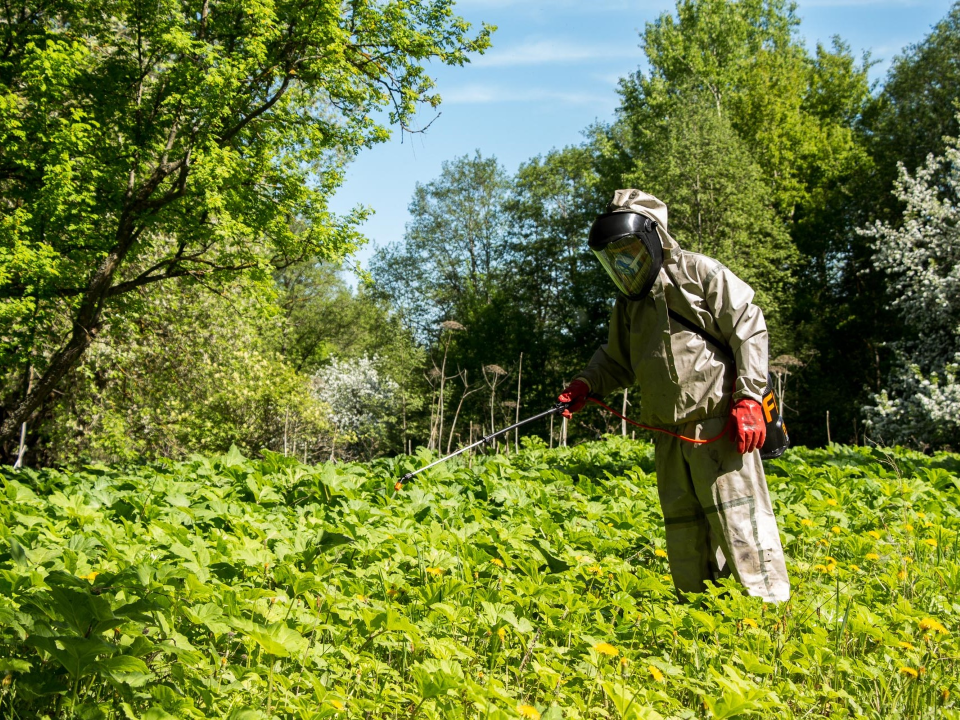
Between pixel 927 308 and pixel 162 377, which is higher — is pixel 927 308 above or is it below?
above

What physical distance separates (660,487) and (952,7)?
28.9m

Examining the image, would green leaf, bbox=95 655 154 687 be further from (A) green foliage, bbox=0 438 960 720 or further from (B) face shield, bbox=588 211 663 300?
(B) face shield, bbox=588 211 663 300

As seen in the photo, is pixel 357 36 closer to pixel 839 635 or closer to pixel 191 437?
pixel 191 437

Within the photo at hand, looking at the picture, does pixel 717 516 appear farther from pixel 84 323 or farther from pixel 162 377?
pixel 162 377

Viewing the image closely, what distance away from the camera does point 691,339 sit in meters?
4.11

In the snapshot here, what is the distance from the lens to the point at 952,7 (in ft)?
87.7

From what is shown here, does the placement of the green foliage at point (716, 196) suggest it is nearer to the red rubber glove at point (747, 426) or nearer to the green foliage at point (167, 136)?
the green foliage at point (167, 136)

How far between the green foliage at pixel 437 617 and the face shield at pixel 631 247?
4.60ft

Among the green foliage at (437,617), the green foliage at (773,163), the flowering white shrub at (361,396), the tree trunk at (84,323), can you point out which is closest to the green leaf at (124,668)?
the green foliage at (437,617)

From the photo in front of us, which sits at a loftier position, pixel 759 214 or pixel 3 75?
pixel 759 214

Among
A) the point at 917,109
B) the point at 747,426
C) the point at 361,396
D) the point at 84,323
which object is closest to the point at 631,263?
the point at 747,426

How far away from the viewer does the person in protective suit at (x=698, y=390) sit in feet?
12.9

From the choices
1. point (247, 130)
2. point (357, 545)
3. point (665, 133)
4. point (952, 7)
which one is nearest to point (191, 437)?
point (247, 130)

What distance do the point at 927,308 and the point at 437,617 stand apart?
20383 millimetres
